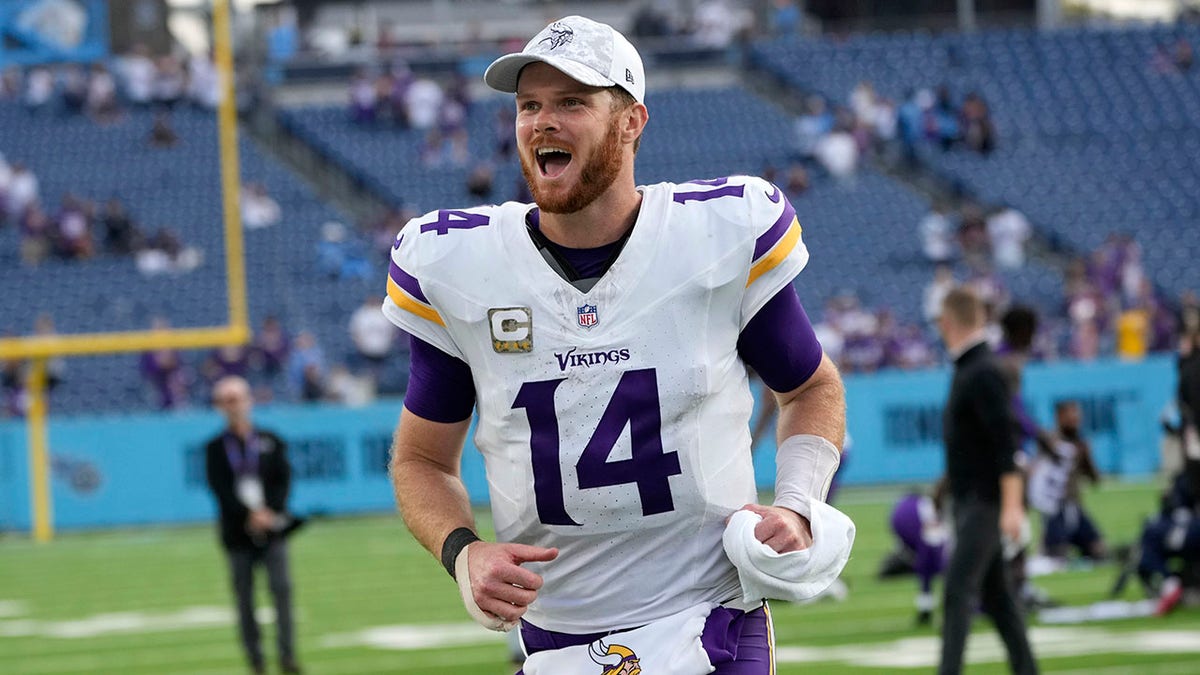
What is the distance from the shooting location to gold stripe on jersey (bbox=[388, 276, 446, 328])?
12.1ft

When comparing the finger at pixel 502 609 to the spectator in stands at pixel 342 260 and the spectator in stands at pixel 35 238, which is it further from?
the spectator in stands at pixel 342 260

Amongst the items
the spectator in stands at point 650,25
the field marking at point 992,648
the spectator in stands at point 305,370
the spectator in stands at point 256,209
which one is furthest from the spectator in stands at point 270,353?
the spectator in stands at point 650,25

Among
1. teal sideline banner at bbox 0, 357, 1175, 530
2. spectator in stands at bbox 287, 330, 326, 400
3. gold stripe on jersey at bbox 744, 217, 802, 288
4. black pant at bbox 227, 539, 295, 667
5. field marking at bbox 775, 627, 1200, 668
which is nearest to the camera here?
gold stripe on jersey at bbox 744, 217, 802, 288

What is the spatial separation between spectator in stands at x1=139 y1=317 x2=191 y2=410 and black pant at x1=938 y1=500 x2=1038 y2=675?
14.5 m

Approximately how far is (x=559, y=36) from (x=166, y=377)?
59.2 ft

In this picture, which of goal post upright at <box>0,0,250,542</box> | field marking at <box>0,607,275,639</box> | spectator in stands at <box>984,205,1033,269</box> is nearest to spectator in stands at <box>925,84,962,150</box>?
spectator in stands at <box>984,205,1033,269</box>

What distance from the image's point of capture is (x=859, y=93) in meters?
29.6

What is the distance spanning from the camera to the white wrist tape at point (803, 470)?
3.54 m

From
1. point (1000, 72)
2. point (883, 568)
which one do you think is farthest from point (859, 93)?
point (883, 568)

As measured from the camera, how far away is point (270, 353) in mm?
21734

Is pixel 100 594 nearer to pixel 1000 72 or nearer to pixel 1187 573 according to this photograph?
pixel 1187 573

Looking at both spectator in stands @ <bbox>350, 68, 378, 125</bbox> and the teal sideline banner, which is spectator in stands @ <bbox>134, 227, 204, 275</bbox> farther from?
spectator in stands @ <bbox>350, 68, 378, 125</bbox>

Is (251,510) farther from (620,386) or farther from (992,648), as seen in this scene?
(620,386)

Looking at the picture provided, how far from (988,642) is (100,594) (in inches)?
268
